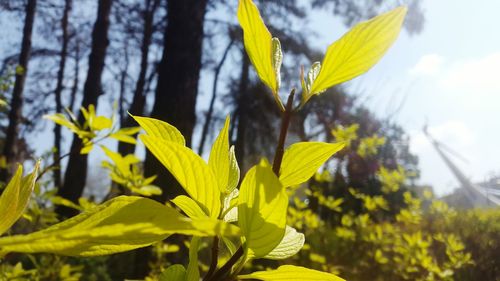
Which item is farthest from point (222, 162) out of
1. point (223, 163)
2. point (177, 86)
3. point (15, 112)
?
point (15, 112)

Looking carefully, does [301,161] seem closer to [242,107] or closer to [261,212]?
[261,212]

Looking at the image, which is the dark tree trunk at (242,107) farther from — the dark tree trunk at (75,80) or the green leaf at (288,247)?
the green leaf at (288,247)

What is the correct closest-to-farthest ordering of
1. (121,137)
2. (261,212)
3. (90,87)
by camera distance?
1. (261,212)
2. (121,137)
3. (90,87)

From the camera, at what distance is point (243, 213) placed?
12.7 inches

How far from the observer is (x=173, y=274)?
0.40 m

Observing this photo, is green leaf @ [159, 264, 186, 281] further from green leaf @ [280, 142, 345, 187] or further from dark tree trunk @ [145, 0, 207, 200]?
dark tree trunk @ [145, 0, 207, 200]

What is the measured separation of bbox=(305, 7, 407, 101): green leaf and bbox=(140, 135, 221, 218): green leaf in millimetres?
119

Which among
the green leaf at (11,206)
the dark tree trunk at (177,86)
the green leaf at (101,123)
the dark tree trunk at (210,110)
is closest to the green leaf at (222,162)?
the green leaf at (11,206)

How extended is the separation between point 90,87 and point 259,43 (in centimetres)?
604

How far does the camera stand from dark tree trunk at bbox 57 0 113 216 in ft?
19.6

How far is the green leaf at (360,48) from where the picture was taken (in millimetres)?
329

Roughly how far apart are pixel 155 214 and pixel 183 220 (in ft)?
0.09

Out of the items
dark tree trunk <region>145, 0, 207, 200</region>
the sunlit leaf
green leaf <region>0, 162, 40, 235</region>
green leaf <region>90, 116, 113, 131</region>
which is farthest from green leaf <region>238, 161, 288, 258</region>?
dark tree trunk <region>145, 0, 207, 200</region>

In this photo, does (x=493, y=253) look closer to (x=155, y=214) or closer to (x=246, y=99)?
(x=155, y=214)
